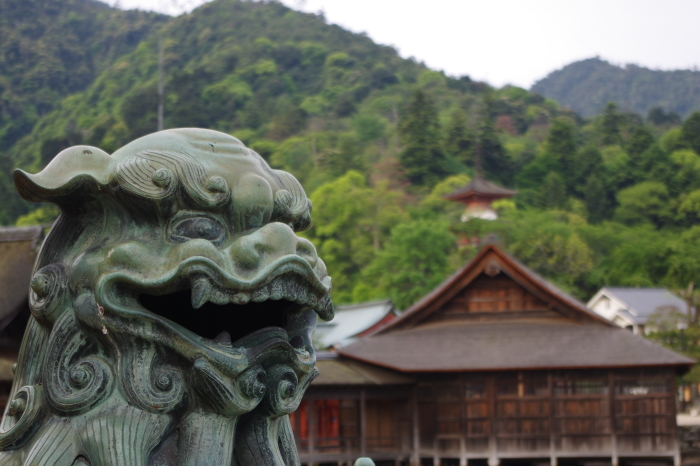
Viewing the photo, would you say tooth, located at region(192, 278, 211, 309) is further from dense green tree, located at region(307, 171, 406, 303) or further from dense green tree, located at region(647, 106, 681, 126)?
dense green tree, located at region(647, 106, 681, 126)

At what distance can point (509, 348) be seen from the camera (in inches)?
728

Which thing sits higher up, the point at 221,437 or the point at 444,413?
the point at 221,437

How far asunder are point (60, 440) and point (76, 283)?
468 mm

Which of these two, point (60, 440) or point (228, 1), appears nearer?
point (60, 440)

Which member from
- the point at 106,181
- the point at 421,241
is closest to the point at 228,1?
the point at 421,241

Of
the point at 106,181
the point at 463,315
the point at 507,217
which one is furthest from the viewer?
the point at 507,217

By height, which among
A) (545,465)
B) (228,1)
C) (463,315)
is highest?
(228,1)

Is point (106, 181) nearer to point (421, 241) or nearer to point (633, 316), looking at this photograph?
point (421, 241)

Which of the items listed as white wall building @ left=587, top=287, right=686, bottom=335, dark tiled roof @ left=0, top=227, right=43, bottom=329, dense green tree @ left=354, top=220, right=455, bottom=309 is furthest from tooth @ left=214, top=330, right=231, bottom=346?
white wall building @ left=587, top=287, right=686, bottom=335

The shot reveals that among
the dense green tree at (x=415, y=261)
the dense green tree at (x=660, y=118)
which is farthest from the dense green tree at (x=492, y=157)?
the dense green tree at (x=415, y=261)

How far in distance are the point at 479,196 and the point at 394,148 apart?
2076cm

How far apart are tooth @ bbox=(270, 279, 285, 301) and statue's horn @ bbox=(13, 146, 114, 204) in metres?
0.62

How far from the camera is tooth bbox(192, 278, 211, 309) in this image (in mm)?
2443

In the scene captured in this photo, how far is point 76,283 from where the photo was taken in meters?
2.57
